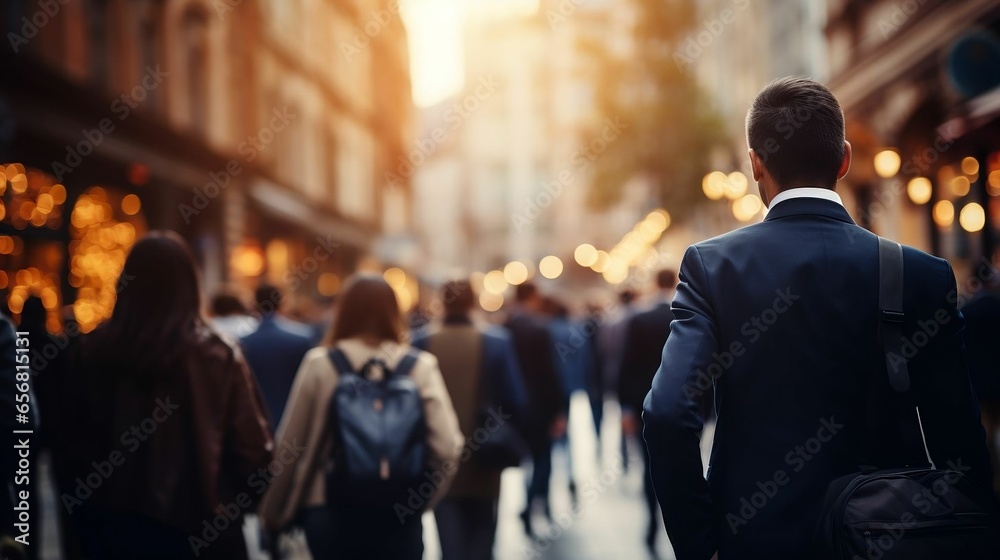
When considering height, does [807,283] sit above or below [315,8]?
below

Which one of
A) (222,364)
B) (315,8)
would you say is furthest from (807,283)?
(315,8)

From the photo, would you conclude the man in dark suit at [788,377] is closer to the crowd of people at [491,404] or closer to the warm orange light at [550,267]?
the crowd of people at [491,404]

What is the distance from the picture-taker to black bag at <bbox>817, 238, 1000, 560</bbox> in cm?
223

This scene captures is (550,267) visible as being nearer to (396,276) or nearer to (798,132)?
(396,276)

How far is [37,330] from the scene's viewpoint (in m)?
7.27

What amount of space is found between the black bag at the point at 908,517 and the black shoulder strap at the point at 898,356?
109 millimetres

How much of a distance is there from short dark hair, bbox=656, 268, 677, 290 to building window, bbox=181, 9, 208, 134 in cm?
1384

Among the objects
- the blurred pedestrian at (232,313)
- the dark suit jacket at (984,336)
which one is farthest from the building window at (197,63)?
the dark suit jacket at (984,336)

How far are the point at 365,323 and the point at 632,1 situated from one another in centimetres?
3291

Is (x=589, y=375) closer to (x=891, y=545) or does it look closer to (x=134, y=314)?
(x=134, y=314)

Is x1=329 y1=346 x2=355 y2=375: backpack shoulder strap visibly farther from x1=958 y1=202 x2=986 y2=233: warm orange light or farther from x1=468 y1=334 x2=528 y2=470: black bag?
x1=958 y1=202 x2=986 y2=233: warm orange light

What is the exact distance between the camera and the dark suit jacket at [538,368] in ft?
30.3

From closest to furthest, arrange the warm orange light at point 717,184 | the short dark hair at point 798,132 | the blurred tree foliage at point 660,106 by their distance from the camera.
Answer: the short dark hair at point 798,132, the warm orange light at point 717,184, the blurred tree foliage at point 660,106

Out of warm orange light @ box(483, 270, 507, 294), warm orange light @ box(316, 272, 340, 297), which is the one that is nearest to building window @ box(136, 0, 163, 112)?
warm orange light @ box(316, 272, 340, 297)
